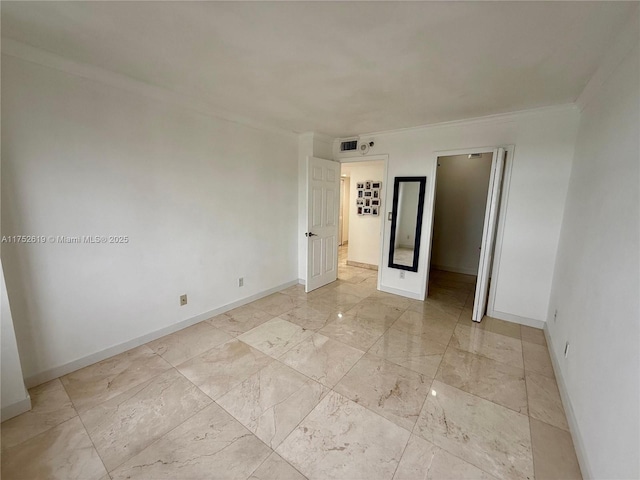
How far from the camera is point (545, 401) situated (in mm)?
1980

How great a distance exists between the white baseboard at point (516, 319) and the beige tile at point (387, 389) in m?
1.77

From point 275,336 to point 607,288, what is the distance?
8.57 feet

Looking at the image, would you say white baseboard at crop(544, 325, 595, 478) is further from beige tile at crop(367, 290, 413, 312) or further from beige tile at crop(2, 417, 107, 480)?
beige tile at crop(2, 417, 107, 480)

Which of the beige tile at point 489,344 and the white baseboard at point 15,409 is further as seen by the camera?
the beige tile at point 489,344

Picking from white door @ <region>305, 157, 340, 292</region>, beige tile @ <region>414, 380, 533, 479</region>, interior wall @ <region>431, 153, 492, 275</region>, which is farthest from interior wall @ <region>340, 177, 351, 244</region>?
beige tile @ <region>414, 380, 533, 479</region>

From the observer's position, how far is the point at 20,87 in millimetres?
1836

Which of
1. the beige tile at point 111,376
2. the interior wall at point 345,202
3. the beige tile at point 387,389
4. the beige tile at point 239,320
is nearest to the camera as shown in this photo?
the beige tile at point 387,389

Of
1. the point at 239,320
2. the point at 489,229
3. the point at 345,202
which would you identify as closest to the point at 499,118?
the point at 489,229

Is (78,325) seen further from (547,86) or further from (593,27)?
(547,86)

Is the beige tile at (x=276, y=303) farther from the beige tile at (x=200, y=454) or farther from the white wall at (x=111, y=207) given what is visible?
the beige tile at (x=200, y=454)

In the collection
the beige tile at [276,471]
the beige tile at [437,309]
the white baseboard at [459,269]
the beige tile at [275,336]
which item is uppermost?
the white baseboard at [459,269]

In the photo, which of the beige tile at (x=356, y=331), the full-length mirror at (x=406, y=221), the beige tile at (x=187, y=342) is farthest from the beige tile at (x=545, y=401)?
the beige tile at (x=187, y=342)

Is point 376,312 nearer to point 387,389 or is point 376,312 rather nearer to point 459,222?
point 387,389

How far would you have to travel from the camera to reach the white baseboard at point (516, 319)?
311cm
